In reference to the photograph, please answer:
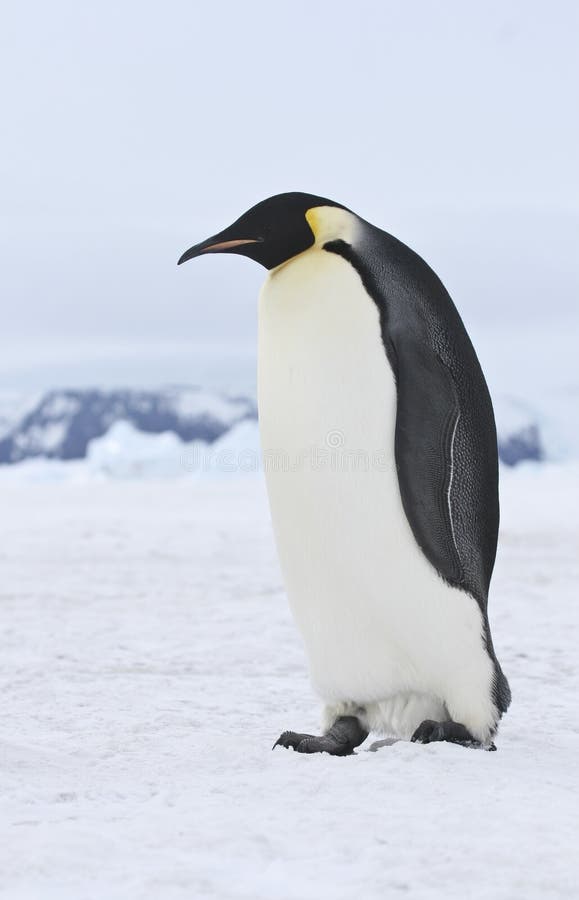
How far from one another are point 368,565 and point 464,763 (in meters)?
A: 0.45

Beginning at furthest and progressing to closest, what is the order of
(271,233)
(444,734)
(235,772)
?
(271,233) < (444,734) < (235,772)

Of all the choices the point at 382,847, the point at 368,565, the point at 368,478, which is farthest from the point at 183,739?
the point at 382,847

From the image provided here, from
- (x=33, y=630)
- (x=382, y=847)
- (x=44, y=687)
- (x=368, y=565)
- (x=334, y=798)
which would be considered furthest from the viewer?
(x=33, y=630)

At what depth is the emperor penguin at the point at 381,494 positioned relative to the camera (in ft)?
7.11

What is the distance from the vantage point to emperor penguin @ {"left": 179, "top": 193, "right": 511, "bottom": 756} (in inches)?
85.4

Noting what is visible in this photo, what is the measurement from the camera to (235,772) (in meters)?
1.98

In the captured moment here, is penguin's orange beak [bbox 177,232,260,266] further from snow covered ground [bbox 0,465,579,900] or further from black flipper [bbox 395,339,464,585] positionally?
snow covered ground [bbox 0,465,579,900]

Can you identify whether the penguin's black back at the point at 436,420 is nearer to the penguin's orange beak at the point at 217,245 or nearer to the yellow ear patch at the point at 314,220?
the yellow ear patch at the point at 314,220

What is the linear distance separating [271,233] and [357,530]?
731 mm

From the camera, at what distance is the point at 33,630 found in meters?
4.11

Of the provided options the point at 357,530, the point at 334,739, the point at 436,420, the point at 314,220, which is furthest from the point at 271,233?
the point at 334,739

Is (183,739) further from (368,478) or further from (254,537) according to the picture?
(254,537)

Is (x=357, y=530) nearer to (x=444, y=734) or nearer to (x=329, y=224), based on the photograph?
(x=444, y=734)

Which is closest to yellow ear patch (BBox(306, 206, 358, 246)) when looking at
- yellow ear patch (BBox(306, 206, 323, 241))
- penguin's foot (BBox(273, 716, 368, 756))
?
yellow ear patch (BBox(306, 206, 323, 241))
